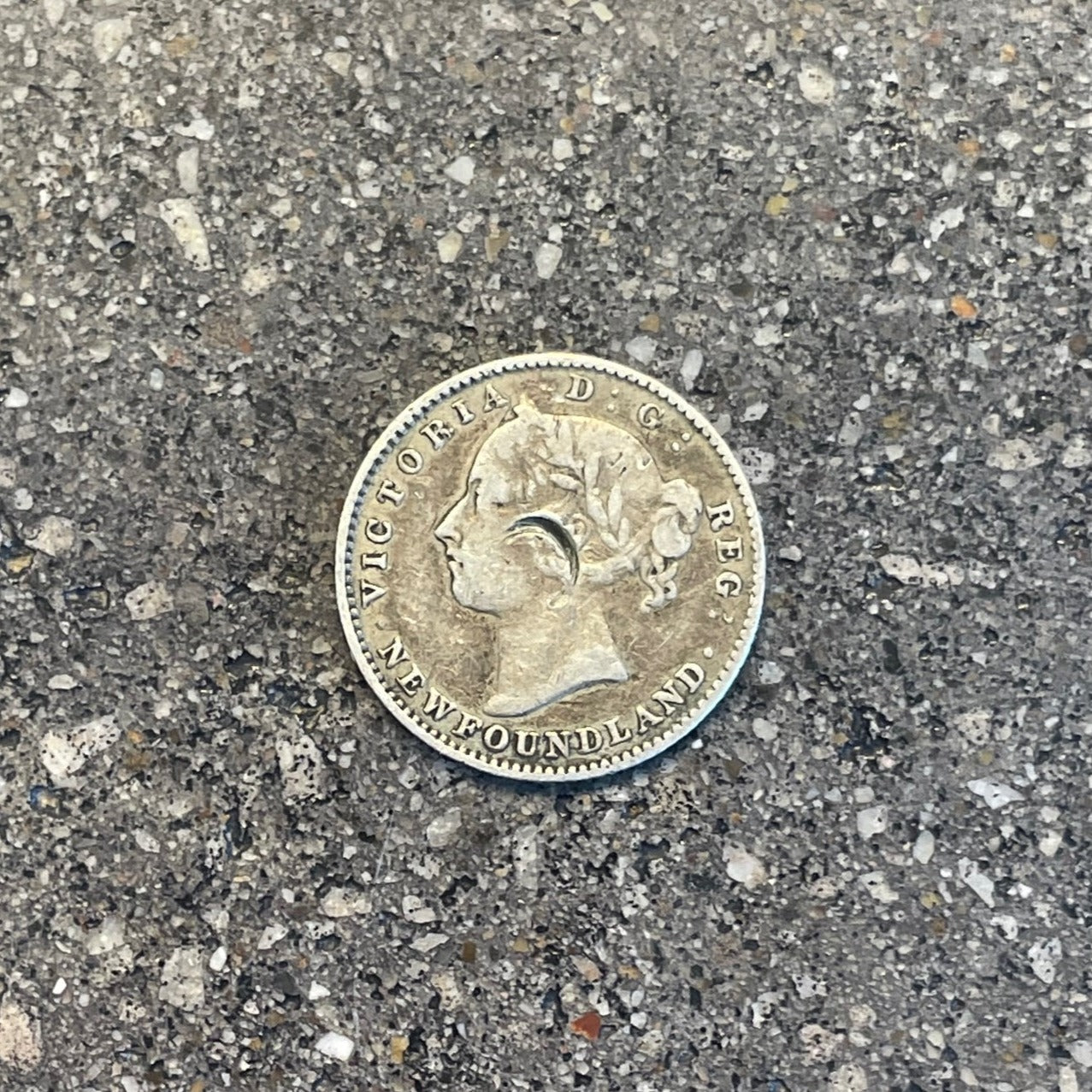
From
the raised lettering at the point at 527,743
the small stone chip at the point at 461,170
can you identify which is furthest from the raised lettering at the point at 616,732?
the small stone chip at the point at 461,170

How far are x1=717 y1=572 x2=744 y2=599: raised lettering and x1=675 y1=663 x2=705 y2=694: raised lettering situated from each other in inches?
5.2

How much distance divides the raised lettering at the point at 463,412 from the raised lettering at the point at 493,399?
A: 0.03 metres

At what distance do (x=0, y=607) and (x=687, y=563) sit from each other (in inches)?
46.9

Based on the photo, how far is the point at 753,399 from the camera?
1.92 meters

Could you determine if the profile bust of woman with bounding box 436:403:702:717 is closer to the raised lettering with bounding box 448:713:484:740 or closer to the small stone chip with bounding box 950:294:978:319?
the raised lettering with bounding box 448:713:484:740

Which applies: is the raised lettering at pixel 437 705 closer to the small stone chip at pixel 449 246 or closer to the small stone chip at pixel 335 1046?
the small stone chip at pixel 335 1046

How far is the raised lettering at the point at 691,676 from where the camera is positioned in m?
1.84

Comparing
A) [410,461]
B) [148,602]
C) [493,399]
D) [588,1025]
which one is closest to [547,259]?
[493,399]

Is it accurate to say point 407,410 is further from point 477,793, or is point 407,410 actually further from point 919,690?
point 919,690

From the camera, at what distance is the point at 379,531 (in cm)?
183

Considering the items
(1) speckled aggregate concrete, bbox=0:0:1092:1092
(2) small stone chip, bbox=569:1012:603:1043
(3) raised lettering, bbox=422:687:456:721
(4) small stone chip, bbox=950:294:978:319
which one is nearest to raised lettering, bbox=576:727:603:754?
(1) speckled aggregate concrete, bbox=0:0:1092:1092

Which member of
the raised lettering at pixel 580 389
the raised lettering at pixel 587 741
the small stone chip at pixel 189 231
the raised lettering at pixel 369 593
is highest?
the small stone chip at pixel 189 231

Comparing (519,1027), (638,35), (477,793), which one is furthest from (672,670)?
(638,35)

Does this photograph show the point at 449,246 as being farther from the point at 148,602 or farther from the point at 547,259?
the point at 148,602
